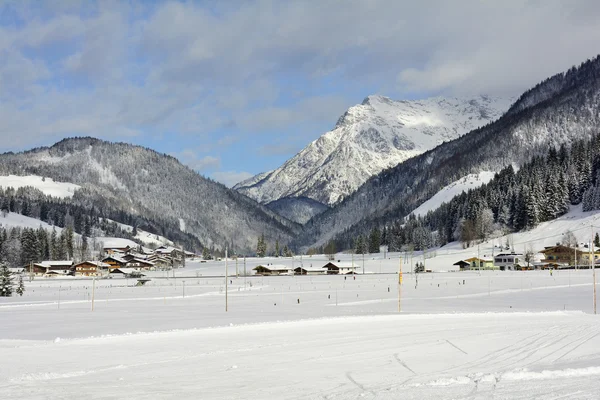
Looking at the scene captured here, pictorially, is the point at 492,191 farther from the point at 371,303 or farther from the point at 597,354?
the point at 597,354

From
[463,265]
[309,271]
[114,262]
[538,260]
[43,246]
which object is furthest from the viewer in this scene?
[114,262]

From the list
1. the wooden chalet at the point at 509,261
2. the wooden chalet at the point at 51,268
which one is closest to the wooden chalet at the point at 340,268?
the wooden chalet at the point at 509,261

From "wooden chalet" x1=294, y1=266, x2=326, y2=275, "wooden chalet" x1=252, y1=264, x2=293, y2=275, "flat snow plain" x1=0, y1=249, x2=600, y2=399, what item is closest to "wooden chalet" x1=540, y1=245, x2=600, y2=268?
"wooden chalet" x1=294, y1=266, x2=326, y2=275

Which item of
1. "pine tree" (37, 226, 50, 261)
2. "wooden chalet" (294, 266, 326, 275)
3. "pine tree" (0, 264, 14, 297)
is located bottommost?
"wooden chalet" (294, 266, 326, 275)

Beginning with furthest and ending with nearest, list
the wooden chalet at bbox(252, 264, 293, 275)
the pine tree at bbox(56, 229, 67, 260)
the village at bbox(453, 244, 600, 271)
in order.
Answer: the pine tree at bbox(56, 229, 67, 260), the wooden chalet at bbox(252, 264, 293, 275), the village at bbox(453, 244, 600, 271)

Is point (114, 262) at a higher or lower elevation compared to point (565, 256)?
lower

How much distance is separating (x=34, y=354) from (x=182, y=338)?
8361 mm

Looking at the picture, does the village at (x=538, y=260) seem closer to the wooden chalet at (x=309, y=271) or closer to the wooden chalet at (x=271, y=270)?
the wooden chalet at (x=309, y=271)

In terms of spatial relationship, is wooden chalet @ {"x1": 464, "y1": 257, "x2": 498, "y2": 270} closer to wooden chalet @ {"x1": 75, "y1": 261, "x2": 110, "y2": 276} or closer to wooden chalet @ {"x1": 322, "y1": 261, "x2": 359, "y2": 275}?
wooden chalet @ {"x1": 322, "y1": 261, "x2": 359, "y2": 275}

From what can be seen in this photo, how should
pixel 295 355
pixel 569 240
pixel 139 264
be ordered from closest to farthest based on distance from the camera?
pixel 295 355
pixel 569 240
pixel 139 264

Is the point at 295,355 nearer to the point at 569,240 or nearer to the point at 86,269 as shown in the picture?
the point at 569,240

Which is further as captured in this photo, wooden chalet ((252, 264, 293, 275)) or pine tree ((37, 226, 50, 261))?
pine tree ((37, 226, 50, 261))

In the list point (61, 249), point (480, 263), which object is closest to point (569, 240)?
point (480, 263)

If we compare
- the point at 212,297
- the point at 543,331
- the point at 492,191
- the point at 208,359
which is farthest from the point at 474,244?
the point at 208,359
